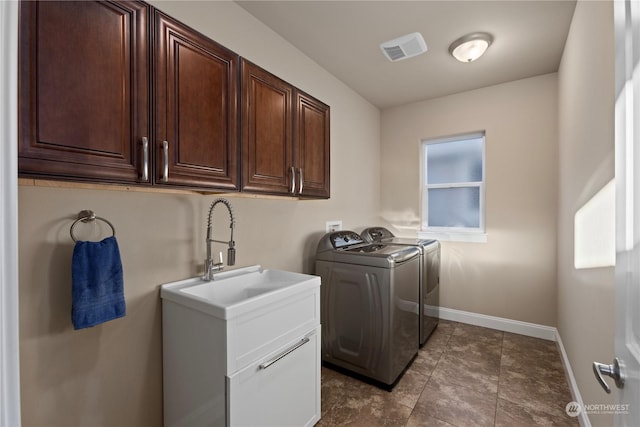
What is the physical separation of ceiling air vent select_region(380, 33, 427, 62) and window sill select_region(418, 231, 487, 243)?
196 centimetres

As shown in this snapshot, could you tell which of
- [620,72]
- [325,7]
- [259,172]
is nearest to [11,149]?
[259,172]

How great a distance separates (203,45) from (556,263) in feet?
11.2

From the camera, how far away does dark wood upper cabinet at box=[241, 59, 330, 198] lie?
1518 mm

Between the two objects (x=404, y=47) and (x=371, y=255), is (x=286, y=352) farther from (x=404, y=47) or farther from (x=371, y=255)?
(x=404, y=47)

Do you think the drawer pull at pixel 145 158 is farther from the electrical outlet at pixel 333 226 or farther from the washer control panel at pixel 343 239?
the electrical outlet at pixel 333 226

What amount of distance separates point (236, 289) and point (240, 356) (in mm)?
527

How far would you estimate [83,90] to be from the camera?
0.93m

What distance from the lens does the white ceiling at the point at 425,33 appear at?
1.88 metres

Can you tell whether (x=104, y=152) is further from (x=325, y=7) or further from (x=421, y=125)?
(x=421, y=125)

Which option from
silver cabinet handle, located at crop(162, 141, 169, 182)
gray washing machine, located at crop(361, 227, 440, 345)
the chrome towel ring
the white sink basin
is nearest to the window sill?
gray washing machine, located at crop(361, 227, 440, 345)

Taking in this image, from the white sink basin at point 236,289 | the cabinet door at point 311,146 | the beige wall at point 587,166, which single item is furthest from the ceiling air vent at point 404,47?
the white sink basin at point 236,289

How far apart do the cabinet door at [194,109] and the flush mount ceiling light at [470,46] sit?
5.98 ft

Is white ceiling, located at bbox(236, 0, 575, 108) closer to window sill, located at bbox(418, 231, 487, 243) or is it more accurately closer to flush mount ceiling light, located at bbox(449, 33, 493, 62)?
flush mount ceiling light, located at bbox(449, 33, 493, 62)

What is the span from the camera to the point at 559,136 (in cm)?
259
